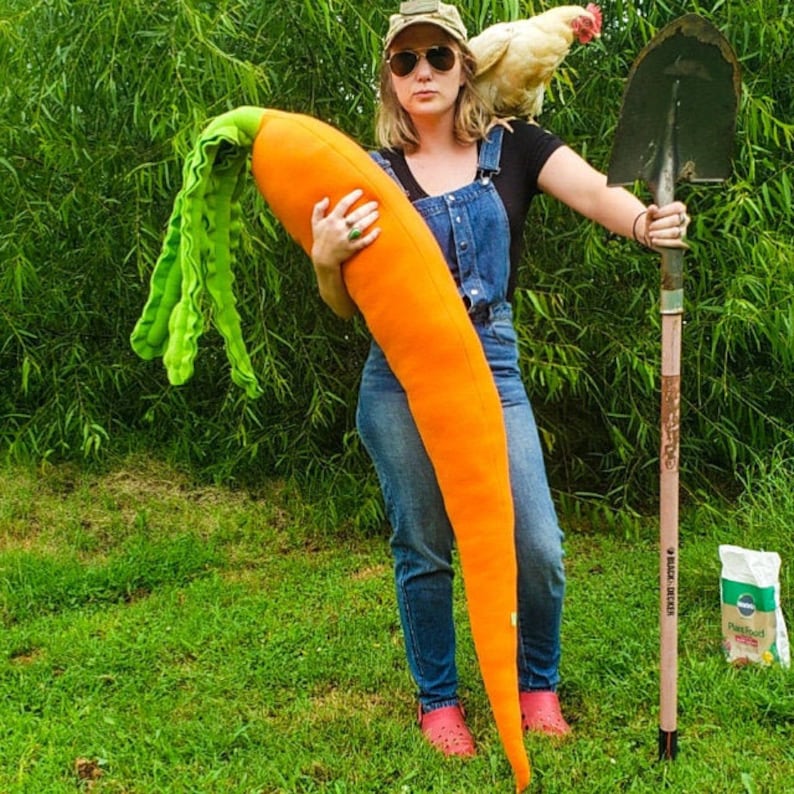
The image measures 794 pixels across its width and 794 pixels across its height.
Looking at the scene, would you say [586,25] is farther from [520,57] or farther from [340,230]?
[340,230]

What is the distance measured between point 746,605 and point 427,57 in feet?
5.18

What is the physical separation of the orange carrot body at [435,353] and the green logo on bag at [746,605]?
830 millimetres

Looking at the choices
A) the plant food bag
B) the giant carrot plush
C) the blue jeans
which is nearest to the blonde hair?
the giant carrot plush

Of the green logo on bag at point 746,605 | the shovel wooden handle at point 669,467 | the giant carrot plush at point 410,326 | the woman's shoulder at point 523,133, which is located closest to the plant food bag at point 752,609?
the green logo on bag at point 746,605

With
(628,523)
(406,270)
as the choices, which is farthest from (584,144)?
(406,270)

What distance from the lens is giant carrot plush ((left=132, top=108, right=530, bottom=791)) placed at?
73.7 inches

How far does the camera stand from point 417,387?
76.0 inches

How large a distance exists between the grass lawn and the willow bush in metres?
0.26

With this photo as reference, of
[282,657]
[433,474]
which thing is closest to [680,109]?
[433,474]

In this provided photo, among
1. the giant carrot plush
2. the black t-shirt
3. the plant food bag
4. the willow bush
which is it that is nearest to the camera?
the giant carrot plush

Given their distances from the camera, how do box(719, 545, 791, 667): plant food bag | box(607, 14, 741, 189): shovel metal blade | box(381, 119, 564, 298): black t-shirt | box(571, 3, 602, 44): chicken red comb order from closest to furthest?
box(607, 14, 741, 189): shovel metal blade
box(381, 119, 564, 298): black t-shirt
box(571, 3, 602, 44): chicken red comb
box(719, 545, 791, 667): plant food bag

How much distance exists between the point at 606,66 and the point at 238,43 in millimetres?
1227

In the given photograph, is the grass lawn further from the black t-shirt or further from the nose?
the nose

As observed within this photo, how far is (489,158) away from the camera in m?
1.97
